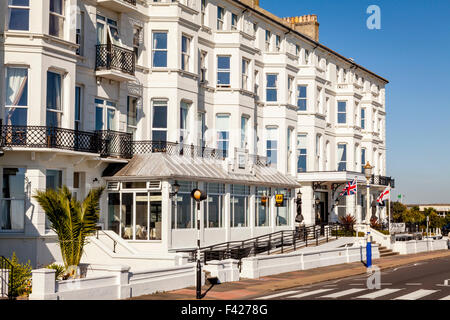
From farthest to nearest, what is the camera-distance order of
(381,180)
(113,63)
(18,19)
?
(381,180) < (113,63) < (18,19)

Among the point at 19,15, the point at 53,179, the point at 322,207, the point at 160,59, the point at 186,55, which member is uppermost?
the point at 186,55

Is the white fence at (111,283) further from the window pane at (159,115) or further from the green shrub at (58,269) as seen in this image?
the window pane at (159,115)

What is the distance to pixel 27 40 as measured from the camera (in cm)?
2527

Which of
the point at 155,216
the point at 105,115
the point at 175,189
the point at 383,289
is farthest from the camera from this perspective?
the point at 105,115

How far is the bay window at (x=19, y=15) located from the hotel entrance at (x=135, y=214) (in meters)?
8.41

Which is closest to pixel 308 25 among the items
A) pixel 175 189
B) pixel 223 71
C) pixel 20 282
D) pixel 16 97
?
pixel 223 71

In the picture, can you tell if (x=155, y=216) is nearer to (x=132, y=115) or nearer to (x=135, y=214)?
(x=135, y=214)

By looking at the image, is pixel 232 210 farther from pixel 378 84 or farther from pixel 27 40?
pixel 378 84

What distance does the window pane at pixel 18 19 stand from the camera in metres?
25.4

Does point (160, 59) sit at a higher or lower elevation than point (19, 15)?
lower

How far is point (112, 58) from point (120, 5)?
252 centimetres

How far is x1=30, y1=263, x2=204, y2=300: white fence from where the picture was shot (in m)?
17.2

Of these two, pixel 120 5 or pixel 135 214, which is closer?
pixel 135 214

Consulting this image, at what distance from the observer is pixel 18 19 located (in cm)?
2545
